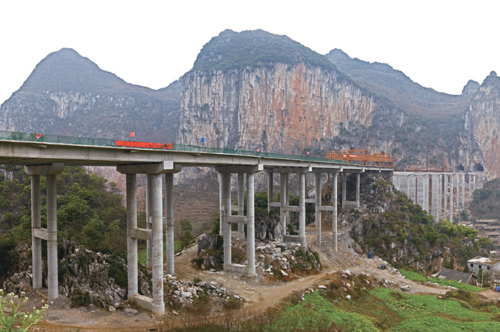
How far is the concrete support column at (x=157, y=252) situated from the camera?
24.8 metres

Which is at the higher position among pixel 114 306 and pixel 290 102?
pixel 290 102

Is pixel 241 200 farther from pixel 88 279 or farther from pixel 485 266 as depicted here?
pixel 485 266

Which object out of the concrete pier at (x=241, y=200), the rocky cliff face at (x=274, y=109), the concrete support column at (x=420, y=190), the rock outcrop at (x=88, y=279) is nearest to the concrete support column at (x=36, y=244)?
the rock outcrop at (x=88, y=279)

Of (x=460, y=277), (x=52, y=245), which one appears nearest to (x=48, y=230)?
(x=52, y=245)

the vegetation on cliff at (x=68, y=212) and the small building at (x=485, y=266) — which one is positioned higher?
the vegetation on cliff at (x=68, y=212)

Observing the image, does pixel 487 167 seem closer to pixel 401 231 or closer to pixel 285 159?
pixel 401 231

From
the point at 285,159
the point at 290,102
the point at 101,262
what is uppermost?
the point at 290,102

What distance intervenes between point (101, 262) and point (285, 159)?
79.8ft

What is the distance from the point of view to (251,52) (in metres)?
173

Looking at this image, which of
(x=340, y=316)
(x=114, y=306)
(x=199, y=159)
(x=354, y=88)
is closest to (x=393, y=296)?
(x=340, y=316)

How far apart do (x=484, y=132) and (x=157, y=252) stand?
598 ft

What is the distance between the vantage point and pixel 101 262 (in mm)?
27797

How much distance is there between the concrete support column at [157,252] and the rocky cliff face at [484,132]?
171294 mm

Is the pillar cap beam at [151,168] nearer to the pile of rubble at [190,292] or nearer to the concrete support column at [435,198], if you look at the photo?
the pile of rubble at [190,292]
